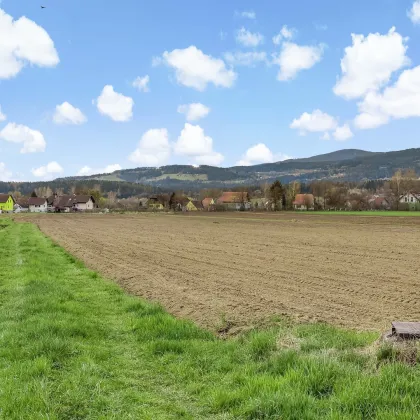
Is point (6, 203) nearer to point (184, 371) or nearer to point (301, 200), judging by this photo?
point (301, 200)

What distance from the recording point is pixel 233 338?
8344mm

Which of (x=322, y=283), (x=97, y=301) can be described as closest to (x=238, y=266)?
(x=322, y=283)

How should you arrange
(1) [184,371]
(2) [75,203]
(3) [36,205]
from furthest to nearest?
(3) [36,205]
(2) [75,203]
(1) [184,371]

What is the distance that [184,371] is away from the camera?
645 cm

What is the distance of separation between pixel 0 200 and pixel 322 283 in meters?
161

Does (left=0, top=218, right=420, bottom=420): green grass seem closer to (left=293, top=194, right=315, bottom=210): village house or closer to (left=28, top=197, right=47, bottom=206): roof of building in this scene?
(left=293, top=194, right=315, bottom=210): village house

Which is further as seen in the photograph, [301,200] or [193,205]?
[193,205]

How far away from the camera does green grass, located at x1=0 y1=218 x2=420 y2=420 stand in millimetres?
5047

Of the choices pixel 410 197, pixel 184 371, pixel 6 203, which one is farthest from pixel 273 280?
pixel 6 203

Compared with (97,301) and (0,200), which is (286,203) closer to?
(0,200)

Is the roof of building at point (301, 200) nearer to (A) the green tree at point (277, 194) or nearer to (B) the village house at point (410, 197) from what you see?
(A) the green tree at point (277, 194)

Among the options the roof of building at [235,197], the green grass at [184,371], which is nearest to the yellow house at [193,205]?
the roof of building at [235,197]

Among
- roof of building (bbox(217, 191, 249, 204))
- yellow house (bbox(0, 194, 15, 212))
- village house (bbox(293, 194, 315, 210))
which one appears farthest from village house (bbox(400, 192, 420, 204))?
yellow house (bbox(0, 194, 15, 212))

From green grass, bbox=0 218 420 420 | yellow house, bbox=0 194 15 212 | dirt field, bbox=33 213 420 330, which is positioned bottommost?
dirt field, bbox=33 213 420 330
